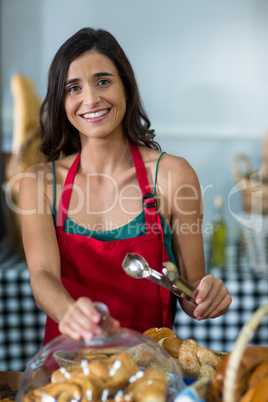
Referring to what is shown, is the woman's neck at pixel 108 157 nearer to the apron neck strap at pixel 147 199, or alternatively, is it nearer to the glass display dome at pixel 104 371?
the apron neck strap at pixel 147 199

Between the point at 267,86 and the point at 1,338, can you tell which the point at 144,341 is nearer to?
the point at 1,338

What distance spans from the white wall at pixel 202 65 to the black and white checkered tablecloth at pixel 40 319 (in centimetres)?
140

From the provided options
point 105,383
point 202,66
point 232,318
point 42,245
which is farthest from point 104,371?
point 202,66

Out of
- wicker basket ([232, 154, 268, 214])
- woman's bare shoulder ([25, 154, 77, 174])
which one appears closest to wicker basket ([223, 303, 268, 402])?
woman's bare shoulder ([25, 154, 77, 174])

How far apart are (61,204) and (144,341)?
1.54ft

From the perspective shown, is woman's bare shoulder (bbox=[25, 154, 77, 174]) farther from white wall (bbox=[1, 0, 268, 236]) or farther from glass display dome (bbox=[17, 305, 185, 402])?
white wall (bbox=[1, 0, 268, 236])

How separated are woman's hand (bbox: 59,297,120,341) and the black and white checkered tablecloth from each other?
4.19ft

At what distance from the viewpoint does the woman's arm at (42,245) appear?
33.2 inches

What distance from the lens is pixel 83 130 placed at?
38.4 inches

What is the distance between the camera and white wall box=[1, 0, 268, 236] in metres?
3.24

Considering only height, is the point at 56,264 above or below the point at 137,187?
below

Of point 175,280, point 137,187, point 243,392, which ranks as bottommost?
point 243,392

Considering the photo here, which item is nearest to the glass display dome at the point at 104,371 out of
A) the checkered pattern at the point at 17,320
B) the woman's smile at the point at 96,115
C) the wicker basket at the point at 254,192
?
the woman's smile at the point at 96,115

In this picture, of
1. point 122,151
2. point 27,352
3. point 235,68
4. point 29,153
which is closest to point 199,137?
point 235,68
